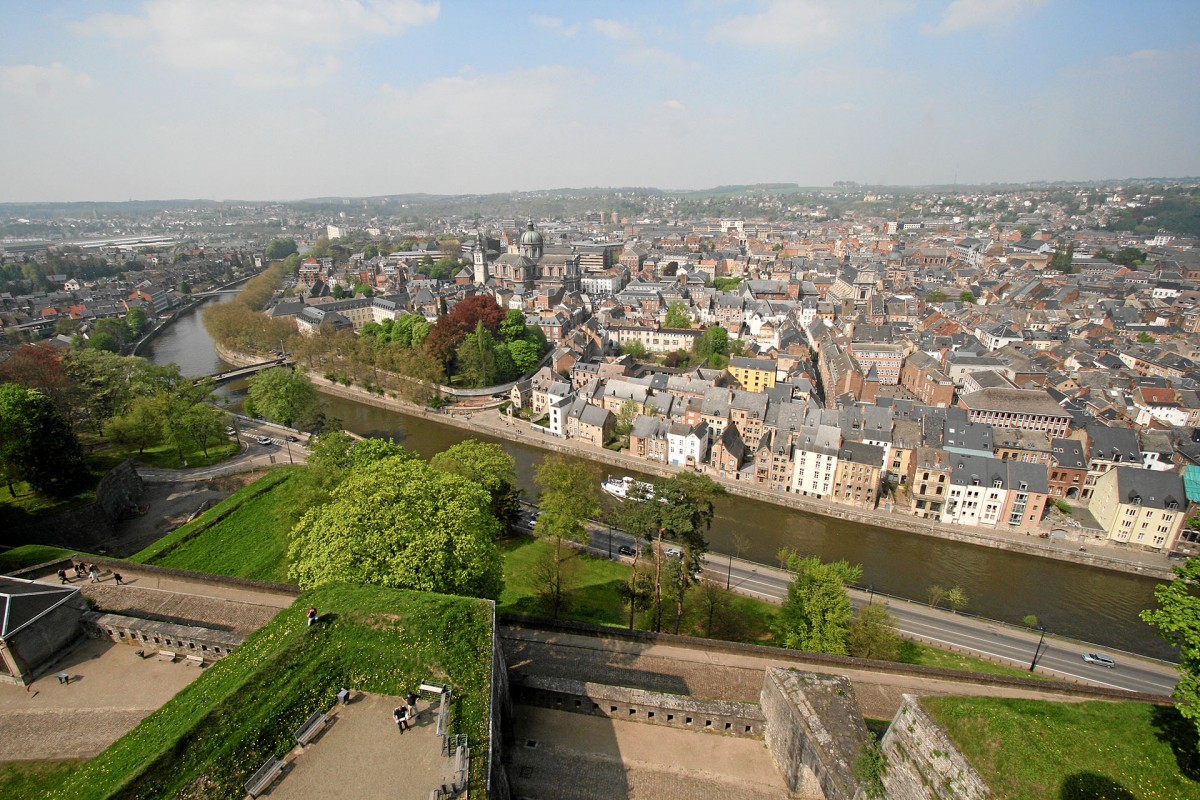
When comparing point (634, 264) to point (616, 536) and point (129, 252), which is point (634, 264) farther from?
point (129, 252)

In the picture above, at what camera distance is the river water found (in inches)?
977

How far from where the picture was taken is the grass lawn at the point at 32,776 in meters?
10.3

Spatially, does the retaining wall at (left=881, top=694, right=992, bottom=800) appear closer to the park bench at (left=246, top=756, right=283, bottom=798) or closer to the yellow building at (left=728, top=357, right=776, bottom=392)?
the park bench at (left=246, top=756, right=283, bottom=798)

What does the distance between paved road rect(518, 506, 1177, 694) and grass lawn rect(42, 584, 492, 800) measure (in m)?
15.0

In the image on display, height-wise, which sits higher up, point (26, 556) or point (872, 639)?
point (26, 556)

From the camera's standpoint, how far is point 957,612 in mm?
24000

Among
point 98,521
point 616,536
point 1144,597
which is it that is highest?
point 98,521

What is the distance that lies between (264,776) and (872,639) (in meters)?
16.8

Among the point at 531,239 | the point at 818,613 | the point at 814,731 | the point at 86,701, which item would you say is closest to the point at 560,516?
the point at 818,613

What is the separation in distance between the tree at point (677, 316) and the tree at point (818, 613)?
47333mm

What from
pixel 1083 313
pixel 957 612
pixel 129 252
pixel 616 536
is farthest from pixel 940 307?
pixel 129 252

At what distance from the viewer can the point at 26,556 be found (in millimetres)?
19641

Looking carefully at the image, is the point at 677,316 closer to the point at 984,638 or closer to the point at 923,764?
the point at 984,638

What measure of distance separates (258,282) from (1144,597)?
103 metres
